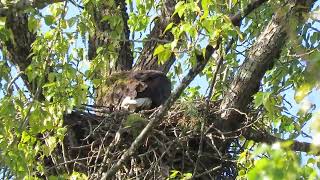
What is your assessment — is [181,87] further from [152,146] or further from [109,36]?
[109,36]

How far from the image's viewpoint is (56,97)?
5.24 m

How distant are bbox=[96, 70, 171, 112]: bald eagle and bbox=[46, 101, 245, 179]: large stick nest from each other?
323 millimetres

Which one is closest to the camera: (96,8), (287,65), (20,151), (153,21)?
(20,151)

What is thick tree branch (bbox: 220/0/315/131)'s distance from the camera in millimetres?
5000

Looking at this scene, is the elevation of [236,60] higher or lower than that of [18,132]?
higher

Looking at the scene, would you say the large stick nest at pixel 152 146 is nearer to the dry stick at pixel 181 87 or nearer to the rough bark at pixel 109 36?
the dry stick at pixel 181 87

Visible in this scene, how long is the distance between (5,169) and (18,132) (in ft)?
0.90

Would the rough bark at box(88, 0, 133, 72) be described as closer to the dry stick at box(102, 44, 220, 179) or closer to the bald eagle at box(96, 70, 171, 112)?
the bald eagle at box(96, 70, 171, 112)

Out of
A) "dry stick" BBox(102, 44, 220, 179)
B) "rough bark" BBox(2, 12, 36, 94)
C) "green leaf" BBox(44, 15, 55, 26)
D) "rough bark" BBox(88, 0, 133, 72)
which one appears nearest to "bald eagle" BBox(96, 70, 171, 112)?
"rough bark" BBox(88, 0, 133, 72)

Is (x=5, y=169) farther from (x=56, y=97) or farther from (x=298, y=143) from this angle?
(x=298, y=143)

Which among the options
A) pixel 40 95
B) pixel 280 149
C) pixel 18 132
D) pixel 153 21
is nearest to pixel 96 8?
pixel 153 21

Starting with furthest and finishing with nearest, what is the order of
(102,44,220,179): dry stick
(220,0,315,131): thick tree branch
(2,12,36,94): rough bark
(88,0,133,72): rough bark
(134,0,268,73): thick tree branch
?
1. (134,0,268,73): thick tree branch
2. (88,0,133,72): rough bark
3. (2,12,36,94): rough bark
4. (220,0,315,131): thick tree branch
5. (102,44,220,179): dry stick

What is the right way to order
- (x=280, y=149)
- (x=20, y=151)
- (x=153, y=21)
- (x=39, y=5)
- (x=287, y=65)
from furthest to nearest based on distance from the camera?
1. (x=153, y=21)
2. (x=287, y=65)
3. (x=39, y=5)
4. (x=20, y=151)
5. (x=280, y=149)

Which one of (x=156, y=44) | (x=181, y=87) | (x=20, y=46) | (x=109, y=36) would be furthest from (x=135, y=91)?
(x=181, y=87)
